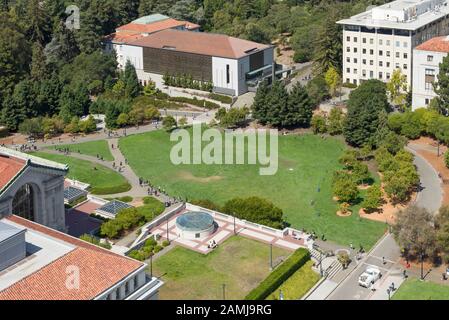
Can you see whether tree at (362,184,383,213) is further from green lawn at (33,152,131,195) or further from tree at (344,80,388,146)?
green lawn at (33,152,131,195)

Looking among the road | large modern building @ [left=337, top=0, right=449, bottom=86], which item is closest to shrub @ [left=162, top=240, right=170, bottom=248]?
the road

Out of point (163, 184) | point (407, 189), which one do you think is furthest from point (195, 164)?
point (407, 189)

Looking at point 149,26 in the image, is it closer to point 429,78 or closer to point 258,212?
point 429,78

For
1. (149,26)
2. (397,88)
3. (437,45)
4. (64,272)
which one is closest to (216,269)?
(64,272)

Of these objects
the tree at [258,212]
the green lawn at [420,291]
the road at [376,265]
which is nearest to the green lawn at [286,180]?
the road at [376,265]

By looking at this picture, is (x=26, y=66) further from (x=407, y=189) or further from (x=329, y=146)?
(x=407, y=189)

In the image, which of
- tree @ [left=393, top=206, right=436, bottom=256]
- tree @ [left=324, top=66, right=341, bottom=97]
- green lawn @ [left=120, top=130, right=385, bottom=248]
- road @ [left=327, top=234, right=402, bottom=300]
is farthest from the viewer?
tree @ [left=324, top=66, right=341, bottom=97]
